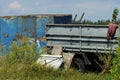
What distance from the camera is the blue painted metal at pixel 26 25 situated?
768 inches

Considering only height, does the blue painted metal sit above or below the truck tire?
above

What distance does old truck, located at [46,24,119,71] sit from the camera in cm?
1570

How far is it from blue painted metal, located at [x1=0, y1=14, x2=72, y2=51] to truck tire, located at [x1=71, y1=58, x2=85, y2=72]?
9.98ft

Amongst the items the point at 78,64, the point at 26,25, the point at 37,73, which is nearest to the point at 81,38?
the point at 78,64

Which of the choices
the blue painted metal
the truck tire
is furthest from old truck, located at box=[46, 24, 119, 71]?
the blue painted metal

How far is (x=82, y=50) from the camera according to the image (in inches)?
644

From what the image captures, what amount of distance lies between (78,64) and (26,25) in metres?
4.83

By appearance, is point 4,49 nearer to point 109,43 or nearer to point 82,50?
point 82,50

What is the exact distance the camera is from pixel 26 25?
66.9 feet

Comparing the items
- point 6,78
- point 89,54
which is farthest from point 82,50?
point 6,78

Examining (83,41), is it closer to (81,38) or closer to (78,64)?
(81,38)

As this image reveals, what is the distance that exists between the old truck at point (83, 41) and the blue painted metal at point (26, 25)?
2273mm

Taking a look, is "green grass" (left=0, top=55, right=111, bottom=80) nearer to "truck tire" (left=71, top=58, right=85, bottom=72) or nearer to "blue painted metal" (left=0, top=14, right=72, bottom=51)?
"truck tire" (left=71, top=58, right=85, bottom=72)

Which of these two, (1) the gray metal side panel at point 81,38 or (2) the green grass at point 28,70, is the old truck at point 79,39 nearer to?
(1) the gray metal side panel at point 81,38
